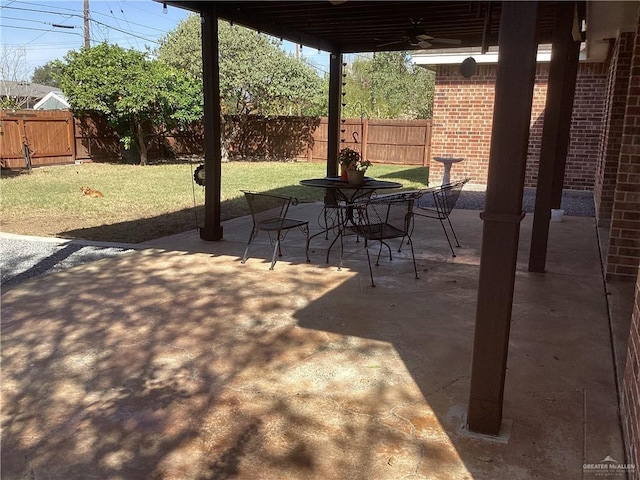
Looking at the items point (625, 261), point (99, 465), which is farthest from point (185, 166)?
point (99, 465)

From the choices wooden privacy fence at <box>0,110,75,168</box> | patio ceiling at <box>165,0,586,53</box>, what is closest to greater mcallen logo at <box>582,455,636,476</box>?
patio ceiling at <box>165,0,586,53</box>

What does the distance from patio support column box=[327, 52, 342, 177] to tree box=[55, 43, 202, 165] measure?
8.37 meters

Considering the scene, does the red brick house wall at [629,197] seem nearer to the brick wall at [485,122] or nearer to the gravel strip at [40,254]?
the gravel strip at [40,254]

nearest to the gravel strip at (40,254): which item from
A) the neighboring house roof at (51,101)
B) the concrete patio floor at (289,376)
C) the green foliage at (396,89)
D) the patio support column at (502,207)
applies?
the concrete patio floor at (289,376)

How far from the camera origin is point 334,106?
30.4 feet

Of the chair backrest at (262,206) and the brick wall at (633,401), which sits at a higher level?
the chair backrest at (262,206)

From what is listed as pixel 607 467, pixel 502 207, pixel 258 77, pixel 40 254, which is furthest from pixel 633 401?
pixel 258 77

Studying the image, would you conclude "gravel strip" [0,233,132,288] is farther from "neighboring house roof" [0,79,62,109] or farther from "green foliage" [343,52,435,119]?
"green foliage" [343,52,435,119]

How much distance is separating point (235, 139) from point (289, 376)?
17.9 metres

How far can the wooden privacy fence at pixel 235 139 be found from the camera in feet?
50.6

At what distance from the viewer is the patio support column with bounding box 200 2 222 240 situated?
19.9 feet

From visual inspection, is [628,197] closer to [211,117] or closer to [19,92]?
[211,117]

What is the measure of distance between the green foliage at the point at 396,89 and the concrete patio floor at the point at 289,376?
90.5 feet

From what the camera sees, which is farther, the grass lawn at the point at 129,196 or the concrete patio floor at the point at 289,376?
the grass lawn at the point at 129,196
